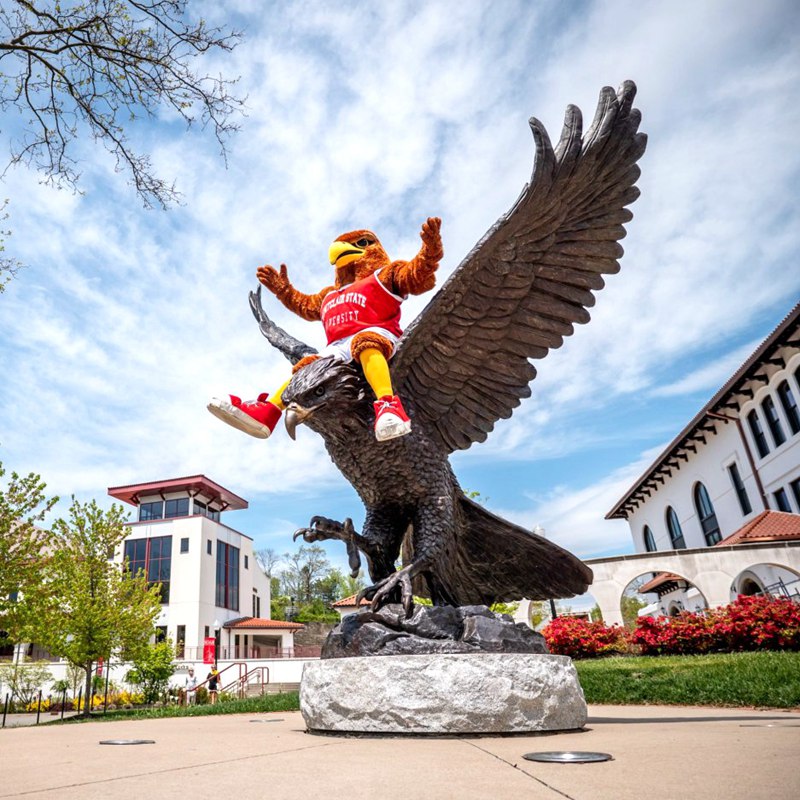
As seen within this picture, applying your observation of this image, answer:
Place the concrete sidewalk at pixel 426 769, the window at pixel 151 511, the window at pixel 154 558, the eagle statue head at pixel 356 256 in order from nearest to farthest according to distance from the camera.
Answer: the concrete sidewalk at pixel 426 769, the eagle statue head at pixel 356 256, the window at pixel 154 558, the window at pixel 151 511

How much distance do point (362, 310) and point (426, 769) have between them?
9.72 ft

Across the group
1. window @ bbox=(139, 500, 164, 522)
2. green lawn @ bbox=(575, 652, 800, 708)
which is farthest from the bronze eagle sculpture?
window @ bbox=(139, 500, 164, 522)

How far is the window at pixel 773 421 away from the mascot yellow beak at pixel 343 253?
16.2 meters

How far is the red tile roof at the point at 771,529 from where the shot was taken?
1461 centimetres

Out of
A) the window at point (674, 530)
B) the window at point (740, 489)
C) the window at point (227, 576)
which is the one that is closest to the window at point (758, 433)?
the window at point (740, 489)

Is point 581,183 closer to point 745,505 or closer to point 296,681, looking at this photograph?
point 745,505

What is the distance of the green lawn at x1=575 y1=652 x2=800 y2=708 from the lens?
220 inches

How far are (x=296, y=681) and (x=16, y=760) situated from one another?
21.3 meters

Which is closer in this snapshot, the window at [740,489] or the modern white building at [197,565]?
the window at [740,489]

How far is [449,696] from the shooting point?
10.2 feet

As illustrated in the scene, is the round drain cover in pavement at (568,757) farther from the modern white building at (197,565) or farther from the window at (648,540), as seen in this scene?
Answer: the window at (648,540)

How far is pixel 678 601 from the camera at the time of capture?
25.5 meters

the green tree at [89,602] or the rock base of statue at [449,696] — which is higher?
the green tree at [89,602]

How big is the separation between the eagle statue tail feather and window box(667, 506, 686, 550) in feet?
75.6
